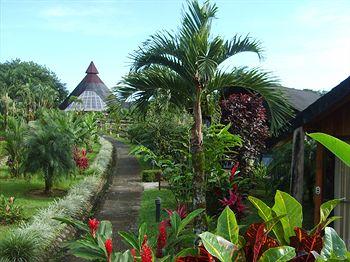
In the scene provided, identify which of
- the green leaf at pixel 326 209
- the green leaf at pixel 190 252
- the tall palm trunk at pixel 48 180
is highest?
the green leaf at pixel 326 209

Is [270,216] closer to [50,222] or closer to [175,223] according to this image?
[175,223]

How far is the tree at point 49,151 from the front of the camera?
1198 centimetres

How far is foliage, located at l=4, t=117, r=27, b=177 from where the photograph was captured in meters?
13.5

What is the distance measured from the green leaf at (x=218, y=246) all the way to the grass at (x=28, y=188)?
7597 millimetres

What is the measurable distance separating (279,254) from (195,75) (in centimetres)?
561

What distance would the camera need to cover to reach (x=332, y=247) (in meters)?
2.48

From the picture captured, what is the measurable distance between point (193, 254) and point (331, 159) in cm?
596

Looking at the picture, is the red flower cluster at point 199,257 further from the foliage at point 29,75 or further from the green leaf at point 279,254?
the foliage at point 29,75

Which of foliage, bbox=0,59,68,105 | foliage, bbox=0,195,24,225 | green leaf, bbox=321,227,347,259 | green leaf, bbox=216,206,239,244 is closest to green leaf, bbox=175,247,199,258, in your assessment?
green leaf, bbox=216,206,239,244

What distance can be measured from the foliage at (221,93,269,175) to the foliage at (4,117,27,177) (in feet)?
18.8

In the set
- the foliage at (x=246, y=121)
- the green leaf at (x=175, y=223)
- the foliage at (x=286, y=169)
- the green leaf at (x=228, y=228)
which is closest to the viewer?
the green leaf at (x=228, y=228)

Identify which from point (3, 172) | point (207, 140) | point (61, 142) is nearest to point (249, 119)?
point (207, 140)

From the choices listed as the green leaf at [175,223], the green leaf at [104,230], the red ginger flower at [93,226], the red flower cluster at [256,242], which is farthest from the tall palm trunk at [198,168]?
the red flower cluster at [256,242]

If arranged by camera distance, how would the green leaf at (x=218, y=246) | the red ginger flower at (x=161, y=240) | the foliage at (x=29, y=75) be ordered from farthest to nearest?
the foliage at (x=29, y=75)
the red ginger flower at (x=161, y=240)
the green leaf at (x=218, y=246)
